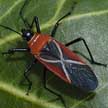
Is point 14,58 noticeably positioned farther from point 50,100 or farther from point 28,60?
point 50,100

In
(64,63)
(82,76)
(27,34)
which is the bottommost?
(82,76)

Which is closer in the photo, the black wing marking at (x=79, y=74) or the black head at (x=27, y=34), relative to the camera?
the black wing marking at (x=79, y=74)

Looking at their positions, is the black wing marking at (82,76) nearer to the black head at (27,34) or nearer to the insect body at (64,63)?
the insect body at (64,63)

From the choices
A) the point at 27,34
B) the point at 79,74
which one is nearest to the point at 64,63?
the point at 79,74

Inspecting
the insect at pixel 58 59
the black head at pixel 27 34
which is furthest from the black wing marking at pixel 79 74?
the black head at pixel 27 34

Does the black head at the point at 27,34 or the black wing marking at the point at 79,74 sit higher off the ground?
the black head at the point at 27,34

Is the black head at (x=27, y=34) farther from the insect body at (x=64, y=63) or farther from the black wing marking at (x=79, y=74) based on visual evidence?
the black wing marking at (x=79, y=74)

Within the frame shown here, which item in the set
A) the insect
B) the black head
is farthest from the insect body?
the black head

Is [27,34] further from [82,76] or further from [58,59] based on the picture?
[82,76]
